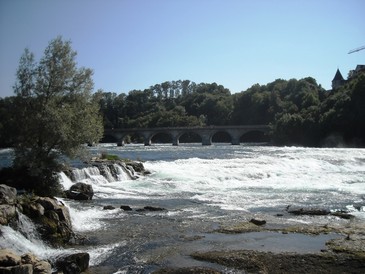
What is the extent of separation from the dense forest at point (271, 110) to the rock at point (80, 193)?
4.59 m

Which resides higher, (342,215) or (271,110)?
(271,110)

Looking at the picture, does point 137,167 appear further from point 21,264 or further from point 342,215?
point 21,264

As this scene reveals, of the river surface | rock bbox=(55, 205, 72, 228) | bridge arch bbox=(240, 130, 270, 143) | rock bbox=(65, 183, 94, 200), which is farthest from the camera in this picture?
bridge arch bbox=(240, 130, 270, 143)

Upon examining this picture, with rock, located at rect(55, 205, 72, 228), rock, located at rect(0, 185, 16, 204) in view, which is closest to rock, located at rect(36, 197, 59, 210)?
rock, located at rect(55, 205, 72, 228)

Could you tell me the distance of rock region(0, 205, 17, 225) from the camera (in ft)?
41.6

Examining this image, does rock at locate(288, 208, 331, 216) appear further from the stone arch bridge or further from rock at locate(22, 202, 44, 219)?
the stone arch bridge

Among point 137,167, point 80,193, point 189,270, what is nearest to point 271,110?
point 137,167

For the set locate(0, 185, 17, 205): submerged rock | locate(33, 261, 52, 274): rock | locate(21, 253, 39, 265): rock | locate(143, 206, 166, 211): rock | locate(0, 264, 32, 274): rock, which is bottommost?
locate(143, 206, 166, 211): rock

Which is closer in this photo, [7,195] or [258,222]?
[7,195]

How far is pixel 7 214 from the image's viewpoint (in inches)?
510

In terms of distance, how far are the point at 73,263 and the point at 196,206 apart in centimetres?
1072

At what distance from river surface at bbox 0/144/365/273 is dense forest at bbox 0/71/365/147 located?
310 inches

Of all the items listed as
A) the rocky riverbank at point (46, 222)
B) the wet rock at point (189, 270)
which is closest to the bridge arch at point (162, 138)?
the rocky riverbank at point (46, 222)

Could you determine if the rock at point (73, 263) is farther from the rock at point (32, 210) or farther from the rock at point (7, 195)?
the rock at point (7, 195)
